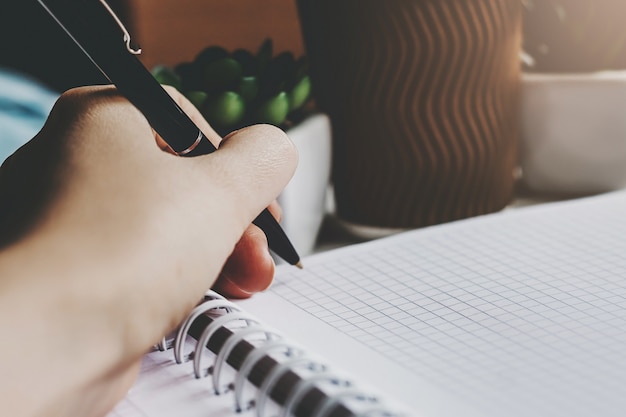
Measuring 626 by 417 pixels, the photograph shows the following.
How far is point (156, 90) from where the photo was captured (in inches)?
12.9

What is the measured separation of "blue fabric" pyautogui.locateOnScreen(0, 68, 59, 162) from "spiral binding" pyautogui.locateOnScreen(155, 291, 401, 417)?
1.39 feet

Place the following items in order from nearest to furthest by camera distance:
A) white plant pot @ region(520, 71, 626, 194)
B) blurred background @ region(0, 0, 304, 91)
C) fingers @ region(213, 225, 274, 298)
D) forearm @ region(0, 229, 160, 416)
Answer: forearm @ region(0, 229, 160, 416), fingers @ region(213, 225, 274, 298), white plant pot @ region(520, 71, 626, 194), blurred background @ region(0, 0, 304, 91)

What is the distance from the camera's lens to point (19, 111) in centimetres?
78

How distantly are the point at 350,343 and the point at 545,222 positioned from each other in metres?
0.20

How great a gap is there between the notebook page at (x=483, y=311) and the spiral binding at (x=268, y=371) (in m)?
0.03

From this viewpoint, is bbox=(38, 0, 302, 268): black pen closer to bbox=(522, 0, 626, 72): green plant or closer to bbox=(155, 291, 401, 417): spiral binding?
bbox=(155, 291, 401, 417): spiral binding

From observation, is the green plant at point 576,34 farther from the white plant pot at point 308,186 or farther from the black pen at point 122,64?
the black pen at point 122,64

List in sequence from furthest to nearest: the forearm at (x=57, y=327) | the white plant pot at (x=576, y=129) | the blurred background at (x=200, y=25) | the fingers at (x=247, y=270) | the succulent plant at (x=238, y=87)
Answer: the blurred background at (x=200, y=25) → the white plant pot at (x=576, y=129) → the succulent plant at (x=238, y=87) → the fingers at (x=247, y=270) → the forearm at (x=57, y=327)

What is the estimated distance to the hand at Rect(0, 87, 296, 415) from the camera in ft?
0.80

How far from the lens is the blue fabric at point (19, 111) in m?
0.69

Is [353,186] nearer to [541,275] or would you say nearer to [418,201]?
[418,201]

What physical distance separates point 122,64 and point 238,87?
181 mm

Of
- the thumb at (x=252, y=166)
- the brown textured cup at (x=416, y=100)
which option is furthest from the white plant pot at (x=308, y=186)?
the thumb at (x=252, y=166)

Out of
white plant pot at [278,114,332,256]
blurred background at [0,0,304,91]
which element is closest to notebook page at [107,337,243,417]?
white plant pot at [278,114,332,256]
